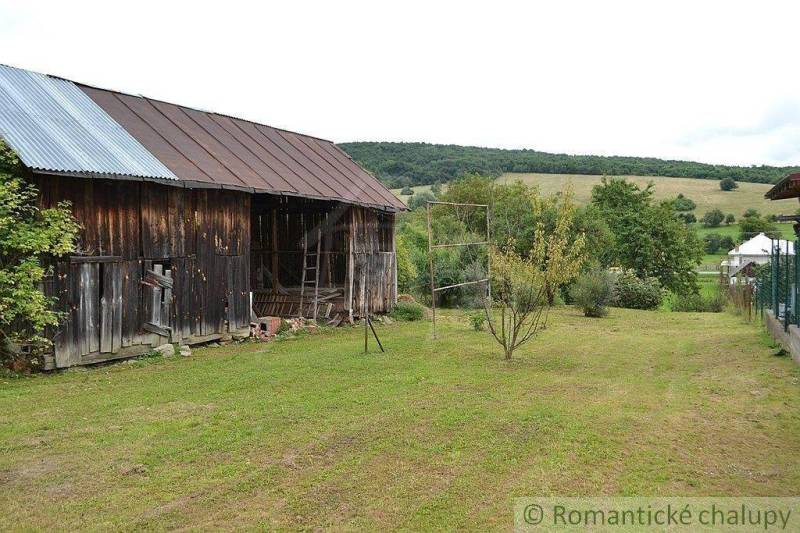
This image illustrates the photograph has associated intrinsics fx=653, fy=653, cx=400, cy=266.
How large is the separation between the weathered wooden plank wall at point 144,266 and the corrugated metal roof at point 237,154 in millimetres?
648

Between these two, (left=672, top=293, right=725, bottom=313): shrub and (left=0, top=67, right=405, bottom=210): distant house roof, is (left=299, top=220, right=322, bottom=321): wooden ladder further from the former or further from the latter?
(left=672, top=293, right=725, bottom=313): shrub

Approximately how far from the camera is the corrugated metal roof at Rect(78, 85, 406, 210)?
50.6ft

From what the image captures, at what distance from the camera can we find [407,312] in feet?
74.7

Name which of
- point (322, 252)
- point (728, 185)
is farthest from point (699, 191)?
point (322, 252)

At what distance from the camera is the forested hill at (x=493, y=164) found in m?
63.1

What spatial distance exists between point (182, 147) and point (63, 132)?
3355mm

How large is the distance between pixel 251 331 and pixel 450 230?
70.2ft

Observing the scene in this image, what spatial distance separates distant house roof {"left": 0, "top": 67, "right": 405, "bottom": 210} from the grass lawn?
4146 mm

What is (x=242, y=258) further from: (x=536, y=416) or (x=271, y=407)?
(x=536, y=416)

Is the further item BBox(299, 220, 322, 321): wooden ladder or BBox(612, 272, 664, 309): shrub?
BBox(612, 272, 664, 309): shrub

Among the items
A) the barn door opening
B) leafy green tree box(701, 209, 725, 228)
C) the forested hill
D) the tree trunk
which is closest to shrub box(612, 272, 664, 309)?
the tree trunk

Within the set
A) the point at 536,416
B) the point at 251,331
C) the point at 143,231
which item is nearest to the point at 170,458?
the point at 536,416

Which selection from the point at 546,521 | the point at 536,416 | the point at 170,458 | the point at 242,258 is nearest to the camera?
the point at 546,521

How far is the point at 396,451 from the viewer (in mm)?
7113
